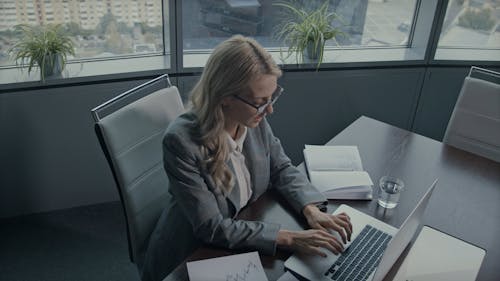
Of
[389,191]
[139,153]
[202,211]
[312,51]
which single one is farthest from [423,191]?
[312,51]

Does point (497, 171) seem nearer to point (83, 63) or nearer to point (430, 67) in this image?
point (430, 67)

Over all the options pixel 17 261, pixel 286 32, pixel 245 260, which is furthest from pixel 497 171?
pixel 17 261

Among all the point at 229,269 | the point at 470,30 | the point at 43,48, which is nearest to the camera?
the point at 229,269

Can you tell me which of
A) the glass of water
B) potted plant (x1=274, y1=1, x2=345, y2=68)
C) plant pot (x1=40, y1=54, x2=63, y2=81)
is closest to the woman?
the glass of water

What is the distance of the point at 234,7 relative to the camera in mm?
2861

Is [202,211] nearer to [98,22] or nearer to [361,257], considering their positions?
[361,257]

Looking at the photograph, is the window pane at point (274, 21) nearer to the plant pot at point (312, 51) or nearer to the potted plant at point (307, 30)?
the potted plant at point (307, 30)

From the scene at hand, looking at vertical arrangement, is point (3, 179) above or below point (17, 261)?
above

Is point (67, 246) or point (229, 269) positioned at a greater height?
point (229, 269)

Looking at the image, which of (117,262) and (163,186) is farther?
(117,262)

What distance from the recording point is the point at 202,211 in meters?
1.49

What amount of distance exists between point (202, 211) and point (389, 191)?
0.64 m

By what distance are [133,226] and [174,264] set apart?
218 mm

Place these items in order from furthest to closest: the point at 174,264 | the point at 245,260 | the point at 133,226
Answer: the point at 133,226
the point at 174,264
the point at 245,260
